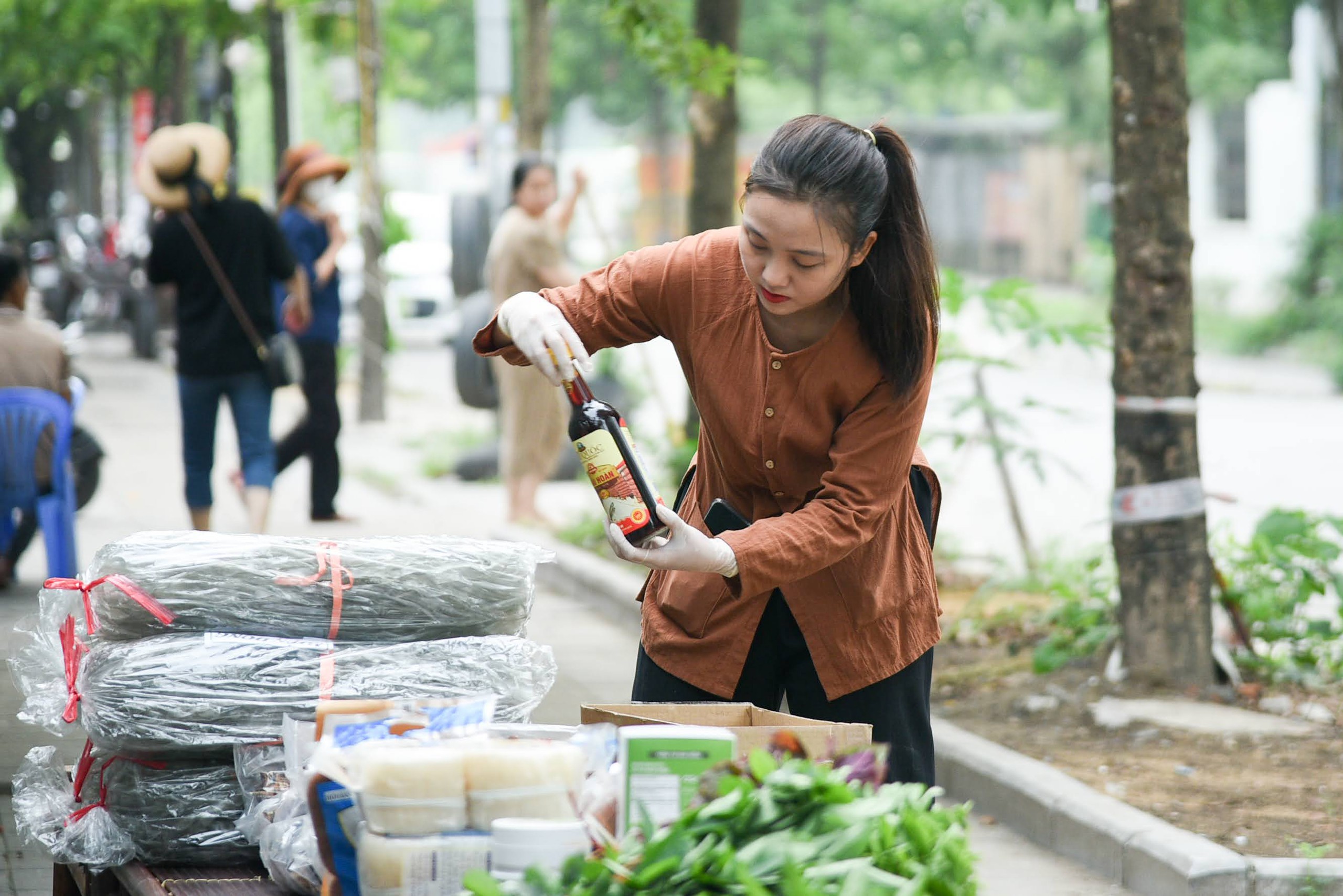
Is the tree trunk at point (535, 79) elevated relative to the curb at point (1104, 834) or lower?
elevated

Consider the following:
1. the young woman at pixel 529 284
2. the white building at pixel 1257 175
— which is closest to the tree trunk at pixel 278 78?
the young woman at pixel 529 284

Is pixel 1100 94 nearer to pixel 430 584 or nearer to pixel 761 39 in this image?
pixel 761 39

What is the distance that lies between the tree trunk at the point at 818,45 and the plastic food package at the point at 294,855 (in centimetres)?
3336

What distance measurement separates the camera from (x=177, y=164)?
7961mm

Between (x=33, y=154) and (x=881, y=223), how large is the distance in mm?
38839

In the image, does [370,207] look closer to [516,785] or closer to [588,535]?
[588,535]

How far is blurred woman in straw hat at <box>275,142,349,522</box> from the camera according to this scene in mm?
9414

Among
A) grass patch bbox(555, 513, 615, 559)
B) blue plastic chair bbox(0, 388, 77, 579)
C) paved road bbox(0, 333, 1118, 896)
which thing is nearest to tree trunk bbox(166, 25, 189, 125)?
paved road bbox(0, 333, 1118, 896)

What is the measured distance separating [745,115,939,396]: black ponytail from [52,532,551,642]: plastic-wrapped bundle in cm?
78

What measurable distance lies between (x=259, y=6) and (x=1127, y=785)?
1703 cm

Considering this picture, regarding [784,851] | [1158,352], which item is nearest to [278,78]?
[1158,352]

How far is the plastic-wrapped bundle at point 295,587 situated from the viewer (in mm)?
2951

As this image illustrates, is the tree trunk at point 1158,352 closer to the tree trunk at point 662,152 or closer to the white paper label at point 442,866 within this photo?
the white paper label at point 442,866

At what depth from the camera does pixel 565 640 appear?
750cm
